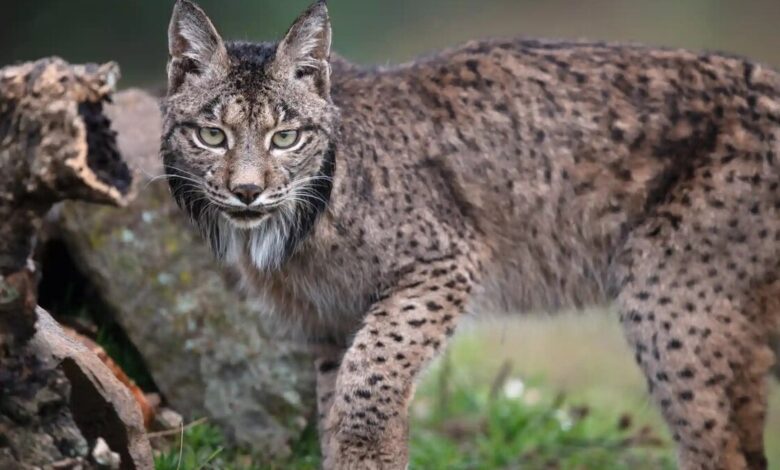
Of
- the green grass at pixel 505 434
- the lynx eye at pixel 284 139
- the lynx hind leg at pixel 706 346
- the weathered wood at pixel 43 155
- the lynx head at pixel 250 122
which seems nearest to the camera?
the weathered wood at pixel 43 155

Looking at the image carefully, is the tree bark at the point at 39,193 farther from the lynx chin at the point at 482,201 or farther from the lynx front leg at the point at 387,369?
the lynx front leg at the point at 387,369

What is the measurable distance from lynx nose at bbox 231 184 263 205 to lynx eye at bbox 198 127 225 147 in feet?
0.86

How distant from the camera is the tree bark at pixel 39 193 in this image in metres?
3.81

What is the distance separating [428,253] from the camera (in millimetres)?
5902

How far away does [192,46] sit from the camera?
5.36 metres

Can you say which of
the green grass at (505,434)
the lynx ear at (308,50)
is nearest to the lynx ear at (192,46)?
the lynx ear at (308,50)

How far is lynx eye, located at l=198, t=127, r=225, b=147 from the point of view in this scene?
5.29 metres

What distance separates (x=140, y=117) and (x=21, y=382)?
3477mm

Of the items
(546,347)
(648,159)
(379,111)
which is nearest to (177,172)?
(379,111)

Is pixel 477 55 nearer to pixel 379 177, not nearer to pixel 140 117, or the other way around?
pixel 379 177

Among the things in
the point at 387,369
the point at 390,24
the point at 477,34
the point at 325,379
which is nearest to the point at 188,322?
the point at 325,379

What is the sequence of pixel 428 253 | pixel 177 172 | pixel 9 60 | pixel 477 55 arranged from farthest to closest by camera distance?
pixel 9 60 → pixel 477 55 → pixel 428 253 → pixel 177 172

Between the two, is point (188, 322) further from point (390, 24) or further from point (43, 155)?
point (390, 24)

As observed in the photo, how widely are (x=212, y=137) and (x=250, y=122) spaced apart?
18 cm
